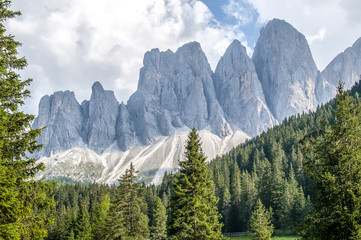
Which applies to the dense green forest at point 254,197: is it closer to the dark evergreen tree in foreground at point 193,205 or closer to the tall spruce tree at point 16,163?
the dark evergreen tree in foreground at point 193,205

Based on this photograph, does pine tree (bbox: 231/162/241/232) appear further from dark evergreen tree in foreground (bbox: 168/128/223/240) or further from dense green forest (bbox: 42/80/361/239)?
dark evergreen tree in foreground (bbox: 168/128/223/240)

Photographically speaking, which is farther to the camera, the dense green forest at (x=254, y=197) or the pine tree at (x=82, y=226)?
the dense green forest at (x=254, y=197)

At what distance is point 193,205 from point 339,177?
10.4 meters

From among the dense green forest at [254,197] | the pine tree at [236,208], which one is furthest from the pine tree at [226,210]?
the pine tree at [236,208]

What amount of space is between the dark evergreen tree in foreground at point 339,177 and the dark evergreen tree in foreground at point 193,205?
742 centimetres

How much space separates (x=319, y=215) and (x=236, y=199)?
2329 inches

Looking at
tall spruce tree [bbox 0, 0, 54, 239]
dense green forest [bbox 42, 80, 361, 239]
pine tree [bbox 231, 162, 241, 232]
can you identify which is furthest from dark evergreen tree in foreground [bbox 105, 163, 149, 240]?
pine tree [bbox 231, 162, 241, 232]

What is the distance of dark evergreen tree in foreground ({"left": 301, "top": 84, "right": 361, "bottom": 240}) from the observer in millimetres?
12541

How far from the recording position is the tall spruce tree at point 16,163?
380 inches

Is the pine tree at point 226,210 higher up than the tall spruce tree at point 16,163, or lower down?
lower down

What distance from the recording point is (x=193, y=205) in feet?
65.5

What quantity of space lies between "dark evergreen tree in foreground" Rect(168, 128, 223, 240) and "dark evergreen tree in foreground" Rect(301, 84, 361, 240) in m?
7.42

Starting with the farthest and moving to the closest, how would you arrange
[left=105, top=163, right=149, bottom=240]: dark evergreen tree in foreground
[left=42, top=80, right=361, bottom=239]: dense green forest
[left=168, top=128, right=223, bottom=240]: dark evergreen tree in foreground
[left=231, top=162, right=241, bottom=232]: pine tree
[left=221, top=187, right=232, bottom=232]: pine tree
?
[left=221, top=187, right=232, bottom=232]: pine tree < [left=231, top=162, right=241, bottom=232]: pine tree < [left=42, top=80, right=361, bottom=239]: dense green forest < [left=105, top=163, right=149, bottom=240]: dark evergreen tree in foreground < [left=168, top=128, right=223, bottom=240]: dark evergreen tree in foreground

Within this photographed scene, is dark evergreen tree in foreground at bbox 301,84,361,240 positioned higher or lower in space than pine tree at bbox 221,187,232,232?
higher
